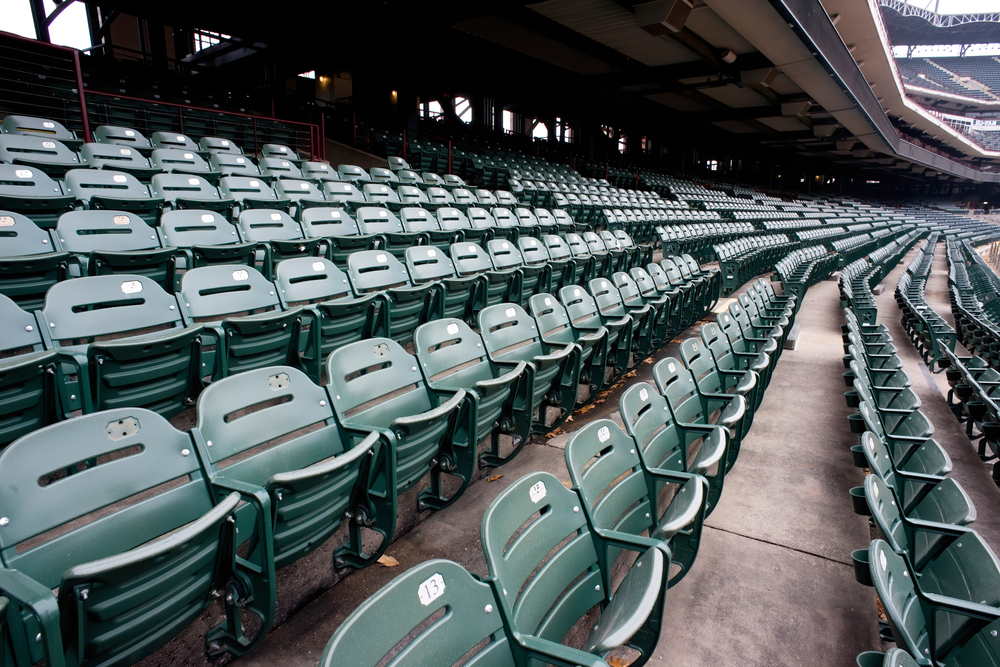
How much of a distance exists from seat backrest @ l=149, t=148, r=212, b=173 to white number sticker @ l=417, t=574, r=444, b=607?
5028mm

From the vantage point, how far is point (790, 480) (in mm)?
2773

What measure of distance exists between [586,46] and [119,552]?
49.4ft

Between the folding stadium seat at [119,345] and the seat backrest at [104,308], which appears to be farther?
the seat backrest at [104,308]

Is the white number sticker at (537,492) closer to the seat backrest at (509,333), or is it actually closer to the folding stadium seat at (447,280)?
the seat backrest at (509,333)

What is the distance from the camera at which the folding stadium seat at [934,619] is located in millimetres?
1320

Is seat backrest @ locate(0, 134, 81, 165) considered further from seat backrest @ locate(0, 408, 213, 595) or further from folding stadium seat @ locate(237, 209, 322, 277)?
seat backrest @ locate(0, 408, 213, 595)

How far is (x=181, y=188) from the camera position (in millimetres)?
4203

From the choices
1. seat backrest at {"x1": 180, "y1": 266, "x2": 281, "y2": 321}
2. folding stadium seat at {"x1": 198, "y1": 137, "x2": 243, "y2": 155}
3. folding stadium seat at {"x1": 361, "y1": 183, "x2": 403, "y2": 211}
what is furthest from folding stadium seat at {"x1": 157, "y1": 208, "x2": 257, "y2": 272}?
folding stadium seat at {"x1": 198, "y1": 137, "x2": 243, "y2": 155}

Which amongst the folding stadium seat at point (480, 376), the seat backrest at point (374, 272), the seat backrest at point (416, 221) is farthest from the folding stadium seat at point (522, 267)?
the folding stadium seat at point (480, 376)

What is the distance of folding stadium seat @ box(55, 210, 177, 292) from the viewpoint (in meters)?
2.71

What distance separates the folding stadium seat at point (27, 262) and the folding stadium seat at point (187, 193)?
1309mm

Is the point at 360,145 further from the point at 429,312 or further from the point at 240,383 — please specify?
the point at 240,383

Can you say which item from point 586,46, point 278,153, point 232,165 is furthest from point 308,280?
point 586,46

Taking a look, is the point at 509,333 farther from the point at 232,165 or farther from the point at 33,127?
the point at 33,127
